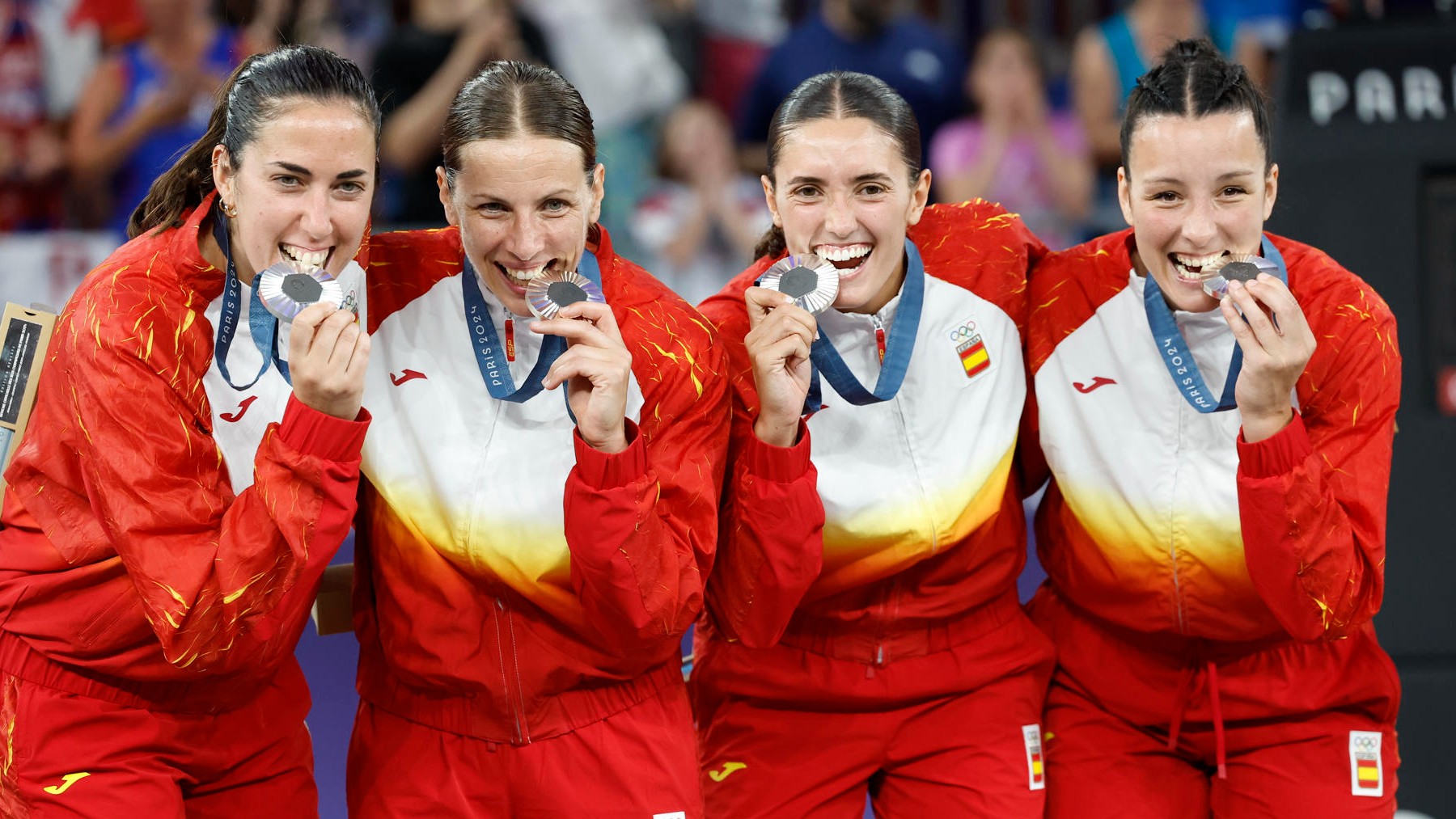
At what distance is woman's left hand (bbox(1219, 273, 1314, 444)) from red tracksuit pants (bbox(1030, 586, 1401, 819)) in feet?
1.94

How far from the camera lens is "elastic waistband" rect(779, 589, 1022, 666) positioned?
3385mm

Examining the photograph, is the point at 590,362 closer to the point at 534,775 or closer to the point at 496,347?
the point at 496,347

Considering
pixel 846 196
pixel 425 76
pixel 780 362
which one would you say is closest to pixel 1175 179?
pixel 846 196

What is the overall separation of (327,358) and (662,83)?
457cm

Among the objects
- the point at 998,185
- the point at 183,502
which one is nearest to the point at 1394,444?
the point at 183,502

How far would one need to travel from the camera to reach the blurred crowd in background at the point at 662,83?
6559mm

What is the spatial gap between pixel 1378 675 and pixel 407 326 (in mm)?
2052

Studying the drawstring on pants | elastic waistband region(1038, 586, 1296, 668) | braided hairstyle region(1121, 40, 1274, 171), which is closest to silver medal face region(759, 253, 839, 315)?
braided hairstyle region(1121, 40, 1274, 171)

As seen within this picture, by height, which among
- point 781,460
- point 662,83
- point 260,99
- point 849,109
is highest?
point 662,83

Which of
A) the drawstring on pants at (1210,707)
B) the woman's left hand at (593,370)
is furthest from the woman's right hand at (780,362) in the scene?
the drawstring on pants at (1210,707)

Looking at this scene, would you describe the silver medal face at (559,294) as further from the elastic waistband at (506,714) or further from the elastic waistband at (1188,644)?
the elastic waistband at (1188,644)

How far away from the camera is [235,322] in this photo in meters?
2.96

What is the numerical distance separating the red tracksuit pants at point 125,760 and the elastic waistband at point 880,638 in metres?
1.08

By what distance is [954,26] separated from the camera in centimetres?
722
